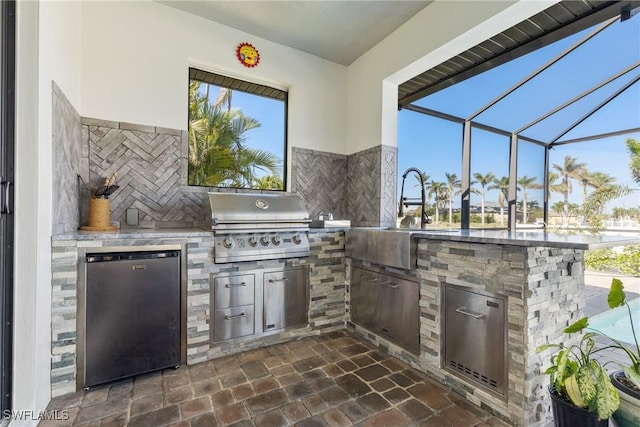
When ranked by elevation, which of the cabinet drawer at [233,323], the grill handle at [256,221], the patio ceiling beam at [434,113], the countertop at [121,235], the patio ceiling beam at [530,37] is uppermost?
the patio ceiling beam at [530,37]

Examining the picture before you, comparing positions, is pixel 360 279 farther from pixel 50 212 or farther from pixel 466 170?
pixel 50 212

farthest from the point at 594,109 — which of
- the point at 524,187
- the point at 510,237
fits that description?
the point at 510,237

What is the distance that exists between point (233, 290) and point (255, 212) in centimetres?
67

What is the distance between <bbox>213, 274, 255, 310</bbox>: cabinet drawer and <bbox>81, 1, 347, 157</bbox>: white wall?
5.17 feet

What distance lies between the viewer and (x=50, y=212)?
1690mm

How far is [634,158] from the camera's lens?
11.1 feet

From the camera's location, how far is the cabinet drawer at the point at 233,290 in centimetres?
229

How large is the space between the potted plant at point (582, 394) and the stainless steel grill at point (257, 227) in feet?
6.20

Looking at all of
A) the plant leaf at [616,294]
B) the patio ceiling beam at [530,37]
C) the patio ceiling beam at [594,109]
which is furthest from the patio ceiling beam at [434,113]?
the plant leaf at [616,294]

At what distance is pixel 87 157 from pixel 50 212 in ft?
2.98

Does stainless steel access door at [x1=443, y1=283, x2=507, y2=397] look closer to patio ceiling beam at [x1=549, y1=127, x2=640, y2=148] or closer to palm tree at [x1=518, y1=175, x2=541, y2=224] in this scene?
palm tree at [x1=518, y1=175, x2=541, y2=224]

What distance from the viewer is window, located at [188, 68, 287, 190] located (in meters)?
2.93

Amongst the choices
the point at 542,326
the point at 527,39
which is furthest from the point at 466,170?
the point at 542,326

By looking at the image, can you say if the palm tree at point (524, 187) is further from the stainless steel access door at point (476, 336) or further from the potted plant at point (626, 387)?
the potted plant at point (626, 387)
